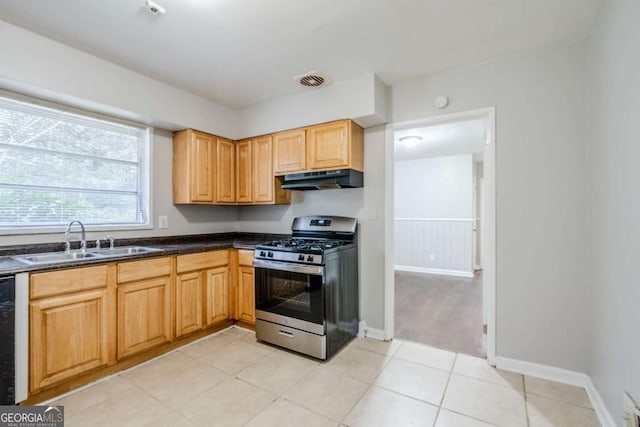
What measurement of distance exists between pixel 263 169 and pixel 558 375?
3.23 m

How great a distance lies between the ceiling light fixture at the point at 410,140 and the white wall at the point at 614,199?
8.16 feet

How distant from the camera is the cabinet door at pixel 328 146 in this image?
2752 mm

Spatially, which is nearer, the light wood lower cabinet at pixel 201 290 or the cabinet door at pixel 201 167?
the light wood lower cabinet at pixel 201 290

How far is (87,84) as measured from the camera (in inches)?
92.0

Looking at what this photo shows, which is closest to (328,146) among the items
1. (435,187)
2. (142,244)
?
(142,244)

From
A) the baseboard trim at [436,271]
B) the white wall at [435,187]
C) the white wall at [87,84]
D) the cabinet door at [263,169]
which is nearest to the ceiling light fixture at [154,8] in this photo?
the white wall at [87,84]

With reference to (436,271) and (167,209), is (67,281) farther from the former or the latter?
(436,271)

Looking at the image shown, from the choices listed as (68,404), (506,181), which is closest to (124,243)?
(68,404)

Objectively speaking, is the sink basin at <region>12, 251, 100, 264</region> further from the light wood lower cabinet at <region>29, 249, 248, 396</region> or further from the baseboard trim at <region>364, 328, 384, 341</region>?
the baseboard trim at <region>364, 328, 384, 341</region>

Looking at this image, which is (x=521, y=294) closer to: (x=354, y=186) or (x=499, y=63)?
(x=354, y=186)

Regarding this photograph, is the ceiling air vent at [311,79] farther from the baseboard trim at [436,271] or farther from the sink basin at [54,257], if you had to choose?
the baseboard trim at [436,271]

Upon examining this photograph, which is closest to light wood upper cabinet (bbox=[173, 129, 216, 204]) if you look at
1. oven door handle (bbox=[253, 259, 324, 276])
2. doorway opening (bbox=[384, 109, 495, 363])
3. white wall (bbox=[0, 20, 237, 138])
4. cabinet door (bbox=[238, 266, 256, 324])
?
white wall (bbox=[0, 20, 237, 138])

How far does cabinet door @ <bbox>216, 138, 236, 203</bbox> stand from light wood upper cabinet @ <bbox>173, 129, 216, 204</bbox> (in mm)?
98

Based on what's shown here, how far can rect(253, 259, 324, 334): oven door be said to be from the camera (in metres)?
2.45
